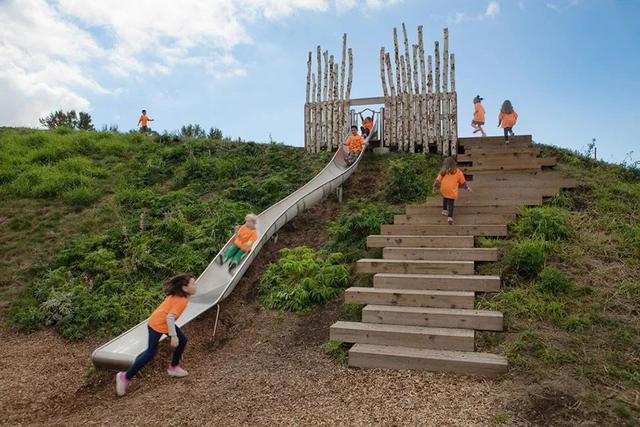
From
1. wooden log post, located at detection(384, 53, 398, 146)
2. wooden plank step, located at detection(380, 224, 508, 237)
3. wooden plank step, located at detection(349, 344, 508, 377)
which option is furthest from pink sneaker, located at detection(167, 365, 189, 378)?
wooden log post, located at detection(384, 53, 398, 146)

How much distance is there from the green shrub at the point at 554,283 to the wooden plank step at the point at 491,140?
21.3 ft

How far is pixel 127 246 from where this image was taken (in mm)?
9898

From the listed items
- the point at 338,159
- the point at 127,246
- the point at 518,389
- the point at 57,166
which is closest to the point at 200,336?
the point at 127,246

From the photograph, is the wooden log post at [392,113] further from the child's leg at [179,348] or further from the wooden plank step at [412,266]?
the child's leg at [179,348]

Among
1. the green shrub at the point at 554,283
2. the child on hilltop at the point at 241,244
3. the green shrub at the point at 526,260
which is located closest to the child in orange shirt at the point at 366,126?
the child on hilltop at the point at 241,244

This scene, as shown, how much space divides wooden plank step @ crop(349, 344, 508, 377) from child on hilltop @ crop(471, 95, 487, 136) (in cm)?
878

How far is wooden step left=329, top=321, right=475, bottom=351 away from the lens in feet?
18.7

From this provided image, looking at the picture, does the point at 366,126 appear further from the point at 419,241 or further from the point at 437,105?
the point at 419,241

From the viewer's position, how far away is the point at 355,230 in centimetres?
930

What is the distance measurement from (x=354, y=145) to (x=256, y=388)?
28.2ft

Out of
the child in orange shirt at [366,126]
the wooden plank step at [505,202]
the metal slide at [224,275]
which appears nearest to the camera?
the metal slide at [224,275]

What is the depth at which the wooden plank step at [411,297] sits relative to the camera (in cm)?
640

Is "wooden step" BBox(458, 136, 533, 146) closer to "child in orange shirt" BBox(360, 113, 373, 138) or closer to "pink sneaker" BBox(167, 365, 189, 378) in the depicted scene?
"child in orange shirt" BBox(360, 113, 373, 138)

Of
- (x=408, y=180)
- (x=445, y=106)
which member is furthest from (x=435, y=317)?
(x=445, y=106)
